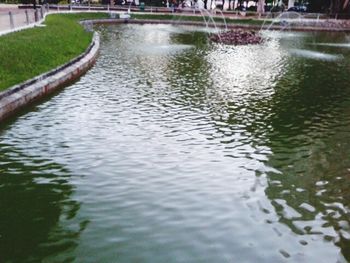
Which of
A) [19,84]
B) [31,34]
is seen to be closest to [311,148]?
[19,84]

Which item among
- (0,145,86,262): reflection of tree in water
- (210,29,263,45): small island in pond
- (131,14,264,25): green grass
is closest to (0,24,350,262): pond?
(0,145,86,262): reflection of tree in water

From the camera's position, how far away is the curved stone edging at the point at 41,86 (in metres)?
14.6

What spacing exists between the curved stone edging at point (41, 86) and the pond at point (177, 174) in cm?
62

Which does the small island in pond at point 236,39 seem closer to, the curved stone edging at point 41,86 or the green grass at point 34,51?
the green grass at point 34,51

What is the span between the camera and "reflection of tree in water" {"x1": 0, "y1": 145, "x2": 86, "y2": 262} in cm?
725

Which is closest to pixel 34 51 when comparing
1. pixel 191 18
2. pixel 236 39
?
pixel 236 39

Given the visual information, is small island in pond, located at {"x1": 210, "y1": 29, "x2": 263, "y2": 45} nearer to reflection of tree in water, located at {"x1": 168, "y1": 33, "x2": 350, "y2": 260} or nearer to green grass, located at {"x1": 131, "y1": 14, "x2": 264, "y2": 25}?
reflection of tree in water, located at {"x1": 168, "y1": 33, "x2": 350, "y2": 260}

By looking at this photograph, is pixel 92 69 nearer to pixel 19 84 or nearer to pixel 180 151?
pixel 19 84

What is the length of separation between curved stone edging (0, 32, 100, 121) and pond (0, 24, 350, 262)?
24.5 inches

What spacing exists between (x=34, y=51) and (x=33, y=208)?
15691mm

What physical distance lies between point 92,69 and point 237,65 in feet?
30.9

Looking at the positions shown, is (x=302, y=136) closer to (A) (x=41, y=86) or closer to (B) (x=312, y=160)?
(B) (x=312, y=160)

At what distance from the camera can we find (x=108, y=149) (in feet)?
38.6

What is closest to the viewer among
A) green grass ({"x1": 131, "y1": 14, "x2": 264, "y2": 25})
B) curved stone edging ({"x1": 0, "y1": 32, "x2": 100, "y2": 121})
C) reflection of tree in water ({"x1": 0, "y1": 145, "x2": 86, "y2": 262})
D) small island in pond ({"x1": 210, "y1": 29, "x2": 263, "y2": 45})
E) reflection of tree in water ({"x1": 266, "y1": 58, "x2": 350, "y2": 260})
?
reflection of tree in water ({"x1": 0, "y1": 145, "x2": 86, "y2": 262})
